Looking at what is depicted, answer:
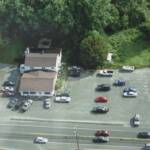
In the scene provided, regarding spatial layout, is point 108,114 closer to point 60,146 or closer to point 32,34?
point 60,146

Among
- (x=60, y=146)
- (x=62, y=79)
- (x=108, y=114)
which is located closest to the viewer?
(x=60, y=146)

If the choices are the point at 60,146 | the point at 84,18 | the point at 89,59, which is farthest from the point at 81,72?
the point at 60,146

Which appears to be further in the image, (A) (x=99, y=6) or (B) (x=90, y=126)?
(A) (x=99, y=6)

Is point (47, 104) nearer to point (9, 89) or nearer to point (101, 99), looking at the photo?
point (9, 89)

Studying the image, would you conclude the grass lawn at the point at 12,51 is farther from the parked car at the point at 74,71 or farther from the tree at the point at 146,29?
the tree at the point at 146,29

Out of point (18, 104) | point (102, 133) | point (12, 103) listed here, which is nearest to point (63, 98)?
point (18, 104)

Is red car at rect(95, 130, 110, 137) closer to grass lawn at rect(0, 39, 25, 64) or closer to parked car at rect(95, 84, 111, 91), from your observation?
parked car at rect(95, 84, 111, 91)

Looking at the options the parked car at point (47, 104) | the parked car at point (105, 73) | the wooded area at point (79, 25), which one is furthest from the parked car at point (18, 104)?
the parked car at point (105, 73)
